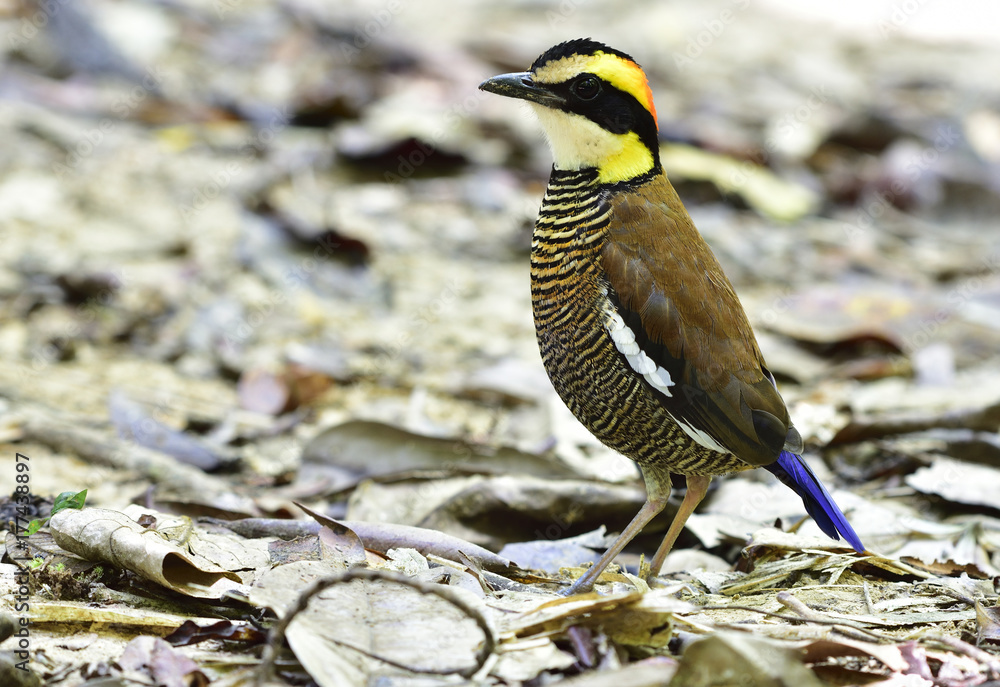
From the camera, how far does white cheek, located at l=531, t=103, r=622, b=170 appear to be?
11.1 ft

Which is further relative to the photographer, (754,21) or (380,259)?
(754,21)

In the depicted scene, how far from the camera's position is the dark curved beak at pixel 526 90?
3406 millimetres

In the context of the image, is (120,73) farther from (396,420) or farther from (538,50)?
(396,420)

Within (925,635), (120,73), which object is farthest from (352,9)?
(925,635)

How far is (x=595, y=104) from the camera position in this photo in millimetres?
3367

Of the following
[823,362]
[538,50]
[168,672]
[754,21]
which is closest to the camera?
[168,672]

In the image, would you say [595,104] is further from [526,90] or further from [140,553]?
[140,553]

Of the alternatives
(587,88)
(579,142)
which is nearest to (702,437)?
(579,142)

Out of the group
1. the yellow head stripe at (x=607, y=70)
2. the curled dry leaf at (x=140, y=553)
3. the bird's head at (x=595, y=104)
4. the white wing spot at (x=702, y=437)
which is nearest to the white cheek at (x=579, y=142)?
the bird's head at (x=595, y=104)

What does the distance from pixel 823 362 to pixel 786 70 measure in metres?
6.32

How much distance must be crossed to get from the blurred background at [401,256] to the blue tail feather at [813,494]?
52 centimetres

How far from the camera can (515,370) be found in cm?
537

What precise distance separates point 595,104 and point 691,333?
84 centimetres

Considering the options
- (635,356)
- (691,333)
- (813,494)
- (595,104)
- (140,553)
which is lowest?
(140,553)
